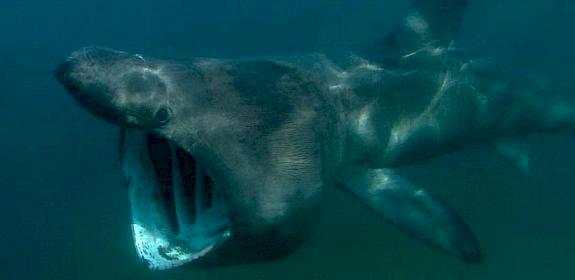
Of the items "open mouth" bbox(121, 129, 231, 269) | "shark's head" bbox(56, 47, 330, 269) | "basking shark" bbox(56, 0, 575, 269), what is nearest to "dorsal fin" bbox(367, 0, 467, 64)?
"basking shark" bbox(56, 0, 575, 269)

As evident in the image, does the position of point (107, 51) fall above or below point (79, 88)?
above

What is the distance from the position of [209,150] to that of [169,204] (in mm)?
1095

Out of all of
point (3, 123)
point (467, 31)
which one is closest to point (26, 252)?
point (3, 123)

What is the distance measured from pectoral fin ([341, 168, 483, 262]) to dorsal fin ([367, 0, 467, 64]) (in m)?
1.80

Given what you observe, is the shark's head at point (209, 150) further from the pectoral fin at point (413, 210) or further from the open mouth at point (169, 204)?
the pectoral fin at point (413, 210)

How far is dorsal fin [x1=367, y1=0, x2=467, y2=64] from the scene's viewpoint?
7.78m

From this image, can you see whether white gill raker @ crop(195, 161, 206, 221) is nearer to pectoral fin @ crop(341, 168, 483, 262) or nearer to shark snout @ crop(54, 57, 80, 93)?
shark snout @ crop(54, 57, 80, 93)

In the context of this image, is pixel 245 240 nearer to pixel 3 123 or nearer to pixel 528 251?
pixel 528 251

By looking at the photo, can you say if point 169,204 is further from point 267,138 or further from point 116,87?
point 116,87

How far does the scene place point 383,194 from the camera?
22.1 ft

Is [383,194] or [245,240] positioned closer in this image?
[245,240]

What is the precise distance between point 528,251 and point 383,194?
13.6ft

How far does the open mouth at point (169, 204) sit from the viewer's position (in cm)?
484

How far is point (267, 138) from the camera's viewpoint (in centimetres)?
493
